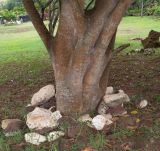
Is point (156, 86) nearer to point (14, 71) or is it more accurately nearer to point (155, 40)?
point (14, 71)

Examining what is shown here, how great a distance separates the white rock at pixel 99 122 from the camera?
5.00 meters

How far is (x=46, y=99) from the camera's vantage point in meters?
5.73

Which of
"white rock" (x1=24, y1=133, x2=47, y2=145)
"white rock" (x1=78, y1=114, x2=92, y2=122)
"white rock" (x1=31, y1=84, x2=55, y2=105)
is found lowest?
"white rock" (x1=24, y1=133, x2=47, y2=145)

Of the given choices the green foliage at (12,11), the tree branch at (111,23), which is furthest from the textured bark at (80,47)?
the green foliage at (12,11)

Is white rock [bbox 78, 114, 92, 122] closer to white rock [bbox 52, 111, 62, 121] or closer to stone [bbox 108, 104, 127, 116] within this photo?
white rock [bbox 52, 111, 62, 121]

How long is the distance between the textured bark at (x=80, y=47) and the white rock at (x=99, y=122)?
385mm

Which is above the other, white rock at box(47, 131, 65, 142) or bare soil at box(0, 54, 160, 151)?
white rock at box(47, 131, 65, 142)

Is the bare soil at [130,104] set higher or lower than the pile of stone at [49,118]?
lower

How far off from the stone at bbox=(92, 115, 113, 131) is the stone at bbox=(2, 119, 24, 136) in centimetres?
92

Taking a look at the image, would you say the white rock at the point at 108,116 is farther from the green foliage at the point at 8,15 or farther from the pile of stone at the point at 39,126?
the green foliage at the point at 8,15

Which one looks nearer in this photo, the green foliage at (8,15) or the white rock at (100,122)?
the white rock at (100,122)

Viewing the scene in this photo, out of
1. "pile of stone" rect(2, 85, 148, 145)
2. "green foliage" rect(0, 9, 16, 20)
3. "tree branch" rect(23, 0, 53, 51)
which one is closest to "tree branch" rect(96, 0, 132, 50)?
"tree branch" rect(23, 0, 53, 51)

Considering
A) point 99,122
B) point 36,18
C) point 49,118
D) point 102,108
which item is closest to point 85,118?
point 99,122

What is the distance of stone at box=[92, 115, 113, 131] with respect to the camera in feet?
16.4
